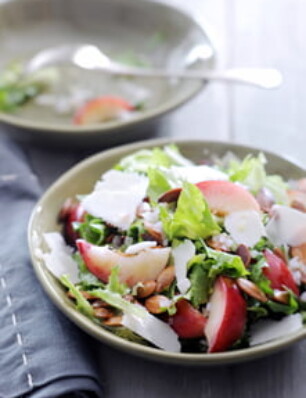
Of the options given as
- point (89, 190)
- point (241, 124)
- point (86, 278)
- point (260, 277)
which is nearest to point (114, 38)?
point (241, 124)

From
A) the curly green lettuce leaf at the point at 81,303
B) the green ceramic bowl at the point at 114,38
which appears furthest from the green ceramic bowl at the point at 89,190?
the green ceramic bowl at the point at 114,38

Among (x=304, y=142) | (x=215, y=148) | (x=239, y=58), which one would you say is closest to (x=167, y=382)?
(x=215, y=148)

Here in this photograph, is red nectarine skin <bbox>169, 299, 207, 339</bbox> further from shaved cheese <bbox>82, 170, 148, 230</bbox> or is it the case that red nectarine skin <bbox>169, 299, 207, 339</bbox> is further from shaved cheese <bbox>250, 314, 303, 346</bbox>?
shaved cheese <bbox>82, 170, 148, 230</bbox>

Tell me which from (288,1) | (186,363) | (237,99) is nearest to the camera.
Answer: (186,363)

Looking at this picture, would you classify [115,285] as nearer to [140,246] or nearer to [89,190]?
[140,246]

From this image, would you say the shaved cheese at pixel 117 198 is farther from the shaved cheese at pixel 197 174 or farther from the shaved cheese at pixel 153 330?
the shaved cheese at pixel 153 330

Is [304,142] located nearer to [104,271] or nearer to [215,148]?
[215,148]
